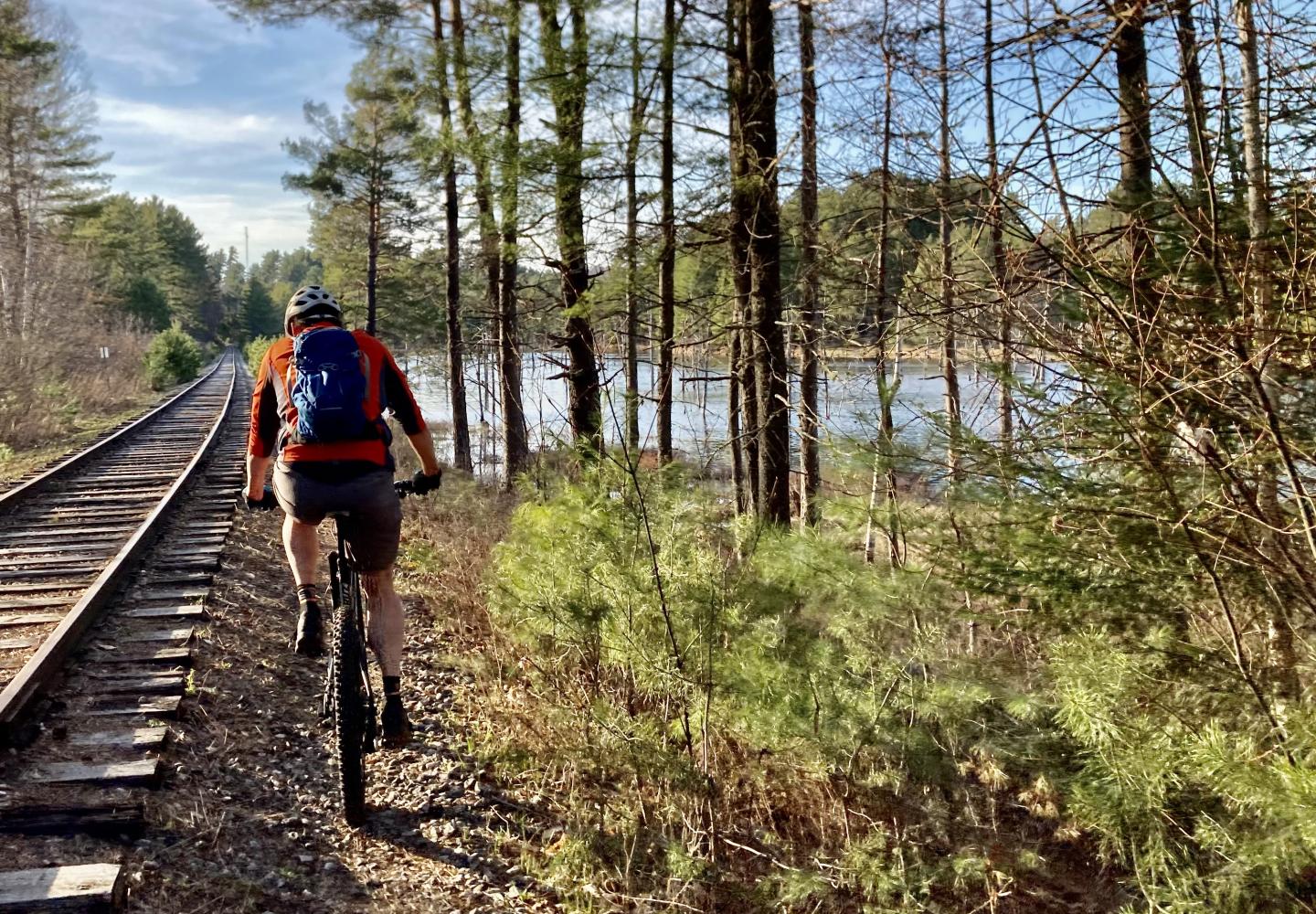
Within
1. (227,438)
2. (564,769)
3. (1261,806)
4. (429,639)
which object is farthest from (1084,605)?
(227,438)

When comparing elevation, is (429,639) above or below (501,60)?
below

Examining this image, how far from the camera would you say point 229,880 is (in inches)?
130

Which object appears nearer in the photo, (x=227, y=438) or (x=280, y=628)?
(x=280, y=628)

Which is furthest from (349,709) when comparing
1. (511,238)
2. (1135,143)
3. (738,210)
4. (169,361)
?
(169,361)

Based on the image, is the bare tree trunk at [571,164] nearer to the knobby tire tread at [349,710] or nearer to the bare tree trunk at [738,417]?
the bare tree trunk at [738,417]

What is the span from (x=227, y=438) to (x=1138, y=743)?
60.2ft

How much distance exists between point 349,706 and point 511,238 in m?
8.05

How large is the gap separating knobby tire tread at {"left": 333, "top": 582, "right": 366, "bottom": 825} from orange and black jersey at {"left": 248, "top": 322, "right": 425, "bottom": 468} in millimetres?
739

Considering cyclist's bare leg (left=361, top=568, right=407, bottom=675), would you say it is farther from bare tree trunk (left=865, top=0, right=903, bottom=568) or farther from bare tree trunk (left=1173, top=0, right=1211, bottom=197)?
bare tree trunk (left=1173, top=0, right=1211, bottom=197)

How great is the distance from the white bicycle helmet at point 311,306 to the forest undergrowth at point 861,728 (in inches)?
66.1

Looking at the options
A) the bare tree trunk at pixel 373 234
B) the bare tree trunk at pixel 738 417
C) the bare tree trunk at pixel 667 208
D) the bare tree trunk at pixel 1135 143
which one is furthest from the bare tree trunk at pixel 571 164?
the bare tree trunk at pixel 373 234

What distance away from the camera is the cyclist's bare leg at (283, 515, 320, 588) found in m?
3.98

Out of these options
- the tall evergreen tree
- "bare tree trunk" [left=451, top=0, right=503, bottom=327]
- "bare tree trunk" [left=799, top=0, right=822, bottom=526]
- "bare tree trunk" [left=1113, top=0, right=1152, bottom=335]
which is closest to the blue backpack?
"bare tree trunk" [left=1113, top=0, right=1152, bottom=335]

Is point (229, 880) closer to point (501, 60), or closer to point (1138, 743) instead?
point (1138, 743)
